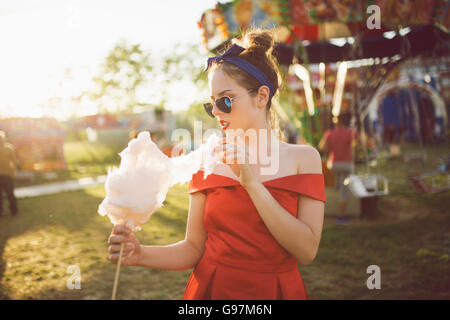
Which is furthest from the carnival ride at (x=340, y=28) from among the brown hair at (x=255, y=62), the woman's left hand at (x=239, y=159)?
the woman's left hand at (x=239, y=159)

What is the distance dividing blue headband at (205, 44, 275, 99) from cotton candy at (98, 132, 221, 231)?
1.02 feet

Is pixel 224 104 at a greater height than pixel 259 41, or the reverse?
pixel 259 41

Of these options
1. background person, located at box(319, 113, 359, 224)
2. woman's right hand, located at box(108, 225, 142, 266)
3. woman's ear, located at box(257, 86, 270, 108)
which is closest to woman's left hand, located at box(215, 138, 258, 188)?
woman's ear, located at box(257, 86, 270, 108)

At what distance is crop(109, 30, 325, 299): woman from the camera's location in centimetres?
161

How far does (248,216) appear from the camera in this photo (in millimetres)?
1624

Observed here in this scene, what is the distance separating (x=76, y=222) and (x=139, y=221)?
7772mm

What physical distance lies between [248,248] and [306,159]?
44 cm

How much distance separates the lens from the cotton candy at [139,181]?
5.16ft

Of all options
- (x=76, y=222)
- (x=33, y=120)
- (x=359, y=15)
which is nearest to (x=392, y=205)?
(x=359, y=15)

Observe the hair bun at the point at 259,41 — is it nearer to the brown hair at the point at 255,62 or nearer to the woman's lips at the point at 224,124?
the brown hair at the point at 255,62

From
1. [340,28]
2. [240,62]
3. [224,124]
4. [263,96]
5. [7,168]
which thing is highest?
[340,28]

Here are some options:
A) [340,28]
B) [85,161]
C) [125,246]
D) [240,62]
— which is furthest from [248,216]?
[85,161]

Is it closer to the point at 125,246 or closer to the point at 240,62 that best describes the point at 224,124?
the point at 240,62

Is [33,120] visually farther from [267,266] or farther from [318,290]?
[267,266]
